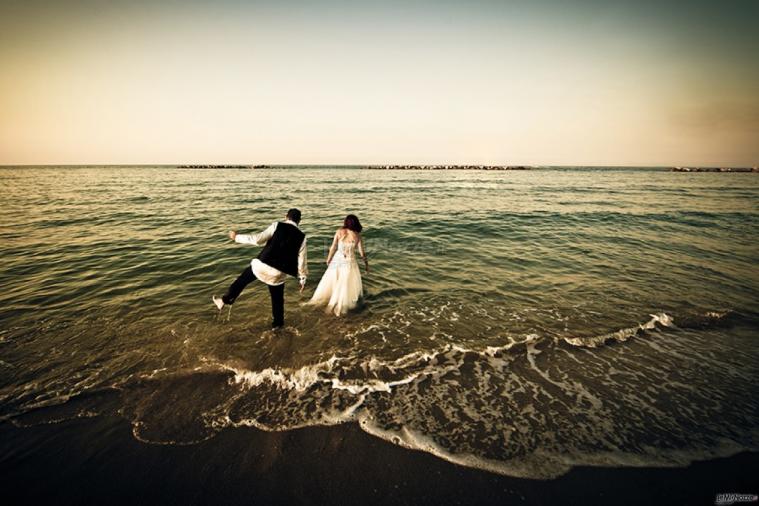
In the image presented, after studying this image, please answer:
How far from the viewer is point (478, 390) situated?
434 cm

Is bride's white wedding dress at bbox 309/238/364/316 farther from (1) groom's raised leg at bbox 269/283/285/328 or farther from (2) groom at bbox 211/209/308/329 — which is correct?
(2) groom at bbox 211/209/308/329

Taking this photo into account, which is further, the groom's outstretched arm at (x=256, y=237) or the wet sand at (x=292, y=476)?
the groom's outstretched arm at (x=256, y=237)

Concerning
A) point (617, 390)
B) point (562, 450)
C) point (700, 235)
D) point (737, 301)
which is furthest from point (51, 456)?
point (700, 235)

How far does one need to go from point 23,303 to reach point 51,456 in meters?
6.17

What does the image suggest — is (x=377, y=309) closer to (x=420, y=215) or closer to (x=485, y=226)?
(x=485, y=226)

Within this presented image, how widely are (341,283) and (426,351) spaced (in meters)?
2.59

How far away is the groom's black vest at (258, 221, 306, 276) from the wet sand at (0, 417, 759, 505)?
2.77m

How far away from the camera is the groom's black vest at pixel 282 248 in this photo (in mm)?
5312

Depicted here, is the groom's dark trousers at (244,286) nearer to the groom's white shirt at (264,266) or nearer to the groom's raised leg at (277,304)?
the groom's raised leg at (277,304)

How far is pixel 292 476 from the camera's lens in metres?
2.99

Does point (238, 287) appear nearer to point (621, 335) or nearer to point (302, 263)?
point (302, 263)

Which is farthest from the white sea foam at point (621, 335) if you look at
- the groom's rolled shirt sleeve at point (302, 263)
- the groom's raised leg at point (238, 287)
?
the groom's raised leg at point (238, 287)

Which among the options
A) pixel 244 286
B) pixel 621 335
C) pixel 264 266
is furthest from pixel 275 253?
pixel 621 335

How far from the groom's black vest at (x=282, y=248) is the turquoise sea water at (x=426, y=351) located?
152 cm
